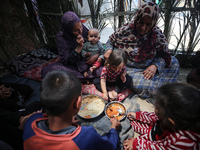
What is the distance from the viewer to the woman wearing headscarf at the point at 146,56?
1.97 m

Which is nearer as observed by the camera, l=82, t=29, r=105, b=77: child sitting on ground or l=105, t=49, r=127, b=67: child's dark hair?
l=105, t=49, r=127, b=67: child's dark hair

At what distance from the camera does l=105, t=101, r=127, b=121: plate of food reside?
1.65 meters

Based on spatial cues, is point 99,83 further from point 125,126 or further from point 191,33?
point 191,33

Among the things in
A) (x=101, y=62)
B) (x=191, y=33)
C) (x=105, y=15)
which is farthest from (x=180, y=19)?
(x=101, y=62)

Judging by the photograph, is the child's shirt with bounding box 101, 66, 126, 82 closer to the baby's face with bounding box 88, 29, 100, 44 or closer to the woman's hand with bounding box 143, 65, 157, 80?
the woman's hand with bounding box 143, 65, 157, 80

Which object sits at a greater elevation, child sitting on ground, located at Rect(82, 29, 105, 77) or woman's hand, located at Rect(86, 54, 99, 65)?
child sitting on ground, located at Rect(82, 29, 105, 77)

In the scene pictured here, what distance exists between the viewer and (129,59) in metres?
2.21

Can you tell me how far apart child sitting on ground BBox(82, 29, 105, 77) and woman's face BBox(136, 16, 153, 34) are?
0.84 metres

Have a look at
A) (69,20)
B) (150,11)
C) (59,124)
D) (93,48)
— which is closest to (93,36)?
(93,48)

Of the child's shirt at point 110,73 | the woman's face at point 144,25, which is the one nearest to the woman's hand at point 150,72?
the child's shirt at point 110,73

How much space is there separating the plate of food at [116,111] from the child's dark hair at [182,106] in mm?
732

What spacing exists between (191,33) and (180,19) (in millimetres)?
424

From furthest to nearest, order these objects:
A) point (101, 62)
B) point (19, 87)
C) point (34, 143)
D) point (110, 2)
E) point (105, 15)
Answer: point (105, 15) → point (110, 2) → point (101, 62) → point (19, 87) → point (34, 143)

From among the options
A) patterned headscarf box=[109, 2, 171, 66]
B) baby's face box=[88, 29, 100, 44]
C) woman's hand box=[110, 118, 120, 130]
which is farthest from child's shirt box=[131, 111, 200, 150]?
baby's face box=[88, 29, 100, 44]
